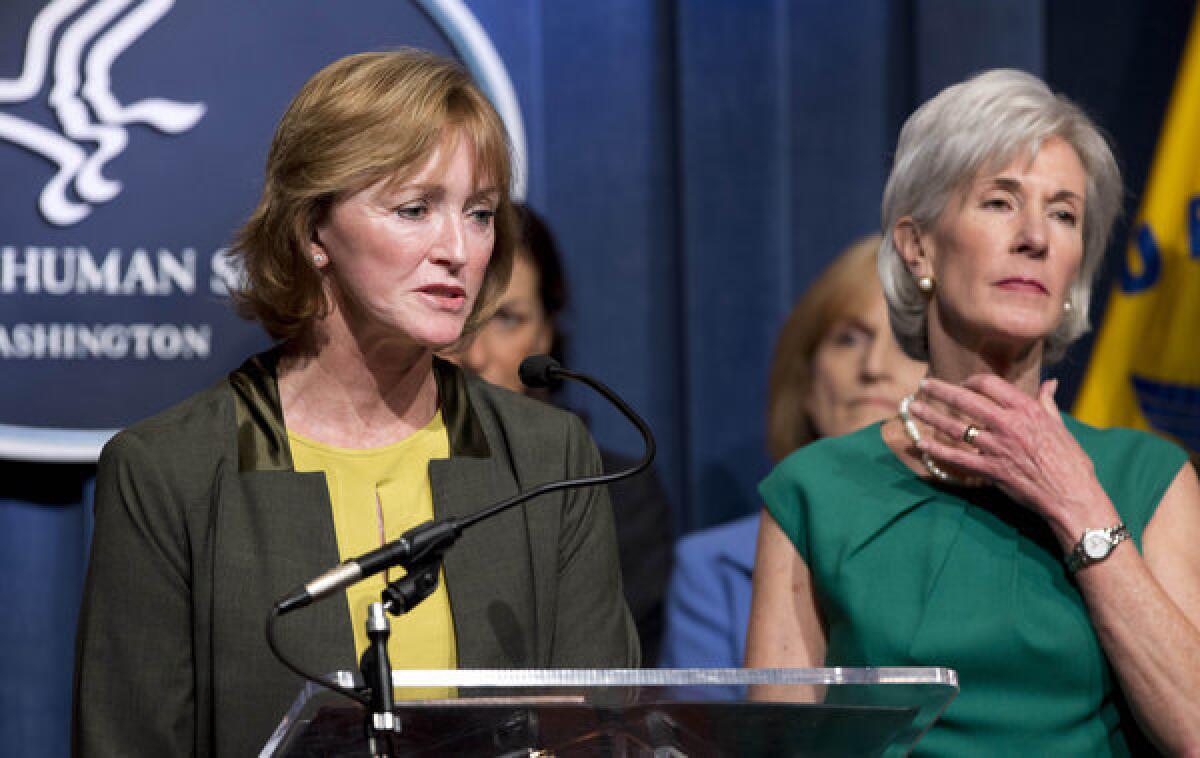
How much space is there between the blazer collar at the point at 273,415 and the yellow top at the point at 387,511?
3 centimetres

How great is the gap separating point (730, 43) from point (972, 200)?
1.20 m

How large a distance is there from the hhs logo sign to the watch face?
4.52 ft

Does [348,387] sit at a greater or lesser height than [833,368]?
greater

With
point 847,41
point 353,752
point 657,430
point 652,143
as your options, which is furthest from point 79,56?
point 353,752

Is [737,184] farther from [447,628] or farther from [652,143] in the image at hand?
[447,628]

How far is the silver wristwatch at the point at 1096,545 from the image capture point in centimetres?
188

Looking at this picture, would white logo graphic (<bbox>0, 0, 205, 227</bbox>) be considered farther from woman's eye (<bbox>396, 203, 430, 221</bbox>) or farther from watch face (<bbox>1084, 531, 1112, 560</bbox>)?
watch face (<bbox>1084, 531, 1112, 560</bbox>)

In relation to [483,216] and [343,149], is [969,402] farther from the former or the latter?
[343,149]

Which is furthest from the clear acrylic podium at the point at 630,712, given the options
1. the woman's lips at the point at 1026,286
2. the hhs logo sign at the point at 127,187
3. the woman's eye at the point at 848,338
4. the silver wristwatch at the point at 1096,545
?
the woman's eye at the point at 848,338

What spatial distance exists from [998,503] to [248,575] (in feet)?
3.58

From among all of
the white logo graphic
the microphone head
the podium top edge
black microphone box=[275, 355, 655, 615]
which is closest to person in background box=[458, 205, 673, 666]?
the white logo graphic

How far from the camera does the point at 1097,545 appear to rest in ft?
6.19

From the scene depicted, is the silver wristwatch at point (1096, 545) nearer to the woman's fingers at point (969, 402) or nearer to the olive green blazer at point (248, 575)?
the woman's fingers at point (969, 402)

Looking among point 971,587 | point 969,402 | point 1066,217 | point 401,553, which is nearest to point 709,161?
point 1066,217
